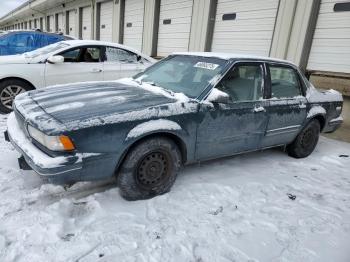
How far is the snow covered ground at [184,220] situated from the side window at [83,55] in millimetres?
2776

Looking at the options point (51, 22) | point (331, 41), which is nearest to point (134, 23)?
point (331, 41)

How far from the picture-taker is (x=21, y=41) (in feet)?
31.6

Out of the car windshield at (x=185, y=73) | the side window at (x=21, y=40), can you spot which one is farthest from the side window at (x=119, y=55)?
the side window at (x=21, y=40)

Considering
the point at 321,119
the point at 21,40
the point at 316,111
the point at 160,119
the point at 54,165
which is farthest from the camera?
the point at 21,40

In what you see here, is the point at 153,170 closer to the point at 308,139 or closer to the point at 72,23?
the point at 308,139

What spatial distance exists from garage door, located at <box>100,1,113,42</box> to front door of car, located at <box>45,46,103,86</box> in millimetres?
10273

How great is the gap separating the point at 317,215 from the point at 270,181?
803 mm

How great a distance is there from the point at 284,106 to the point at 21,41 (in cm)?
862

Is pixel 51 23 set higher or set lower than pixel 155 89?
higher

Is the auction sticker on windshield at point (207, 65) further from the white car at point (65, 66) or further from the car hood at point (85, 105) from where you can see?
the white car at point (65, 66)

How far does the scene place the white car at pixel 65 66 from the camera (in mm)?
5719

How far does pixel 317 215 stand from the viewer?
326 centimetres

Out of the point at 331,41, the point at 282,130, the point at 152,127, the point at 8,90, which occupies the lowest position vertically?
the point at 8,90

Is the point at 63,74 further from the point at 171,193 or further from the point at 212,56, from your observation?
the point at 171,193
